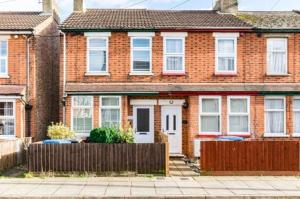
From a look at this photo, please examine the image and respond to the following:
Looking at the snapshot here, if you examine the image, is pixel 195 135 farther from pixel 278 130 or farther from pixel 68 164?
pixel 68 164

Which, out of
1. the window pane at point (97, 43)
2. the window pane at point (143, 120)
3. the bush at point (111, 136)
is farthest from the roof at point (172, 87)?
the bush at point (111, 136)

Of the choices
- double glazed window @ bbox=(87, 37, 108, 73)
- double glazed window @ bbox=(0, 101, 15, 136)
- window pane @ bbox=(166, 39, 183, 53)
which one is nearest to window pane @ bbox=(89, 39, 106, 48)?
double glazed window @ bbox=(87, 37, 108, 73)

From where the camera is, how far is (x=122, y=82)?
21656 mm

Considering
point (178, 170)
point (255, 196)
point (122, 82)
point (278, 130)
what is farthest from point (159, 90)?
point (255, 196)

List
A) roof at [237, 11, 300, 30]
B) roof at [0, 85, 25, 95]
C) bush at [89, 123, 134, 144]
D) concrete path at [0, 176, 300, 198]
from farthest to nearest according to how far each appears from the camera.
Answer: roof at [237, 11, 300, 30] < roof at [0, 85, 25, 95] < bush at [89, 123, 134, 144] < concrete path at [0, 176, 300, 198]

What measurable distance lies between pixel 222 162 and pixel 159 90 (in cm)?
633

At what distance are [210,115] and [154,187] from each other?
866 centimetres

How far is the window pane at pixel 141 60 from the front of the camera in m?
21.8

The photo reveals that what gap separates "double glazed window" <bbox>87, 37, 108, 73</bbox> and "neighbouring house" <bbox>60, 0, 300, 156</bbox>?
52 mm

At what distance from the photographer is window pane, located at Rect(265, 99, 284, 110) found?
21.6 meters

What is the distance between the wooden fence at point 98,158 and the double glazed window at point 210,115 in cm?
616

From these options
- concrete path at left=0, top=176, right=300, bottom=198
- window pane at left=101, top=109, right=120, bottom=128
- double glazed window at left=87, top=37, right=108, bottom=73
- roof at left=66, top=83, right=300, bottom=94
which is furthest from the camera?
double glazed window at left=87, top=37, right=108, bottom=73

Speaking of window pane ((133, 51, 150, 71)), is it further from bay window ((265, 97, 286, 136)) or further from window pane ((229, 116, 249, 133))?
bay window ((265, 97, 286, 136))

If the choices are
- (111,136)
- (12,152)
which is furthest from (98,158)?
(12,152)
